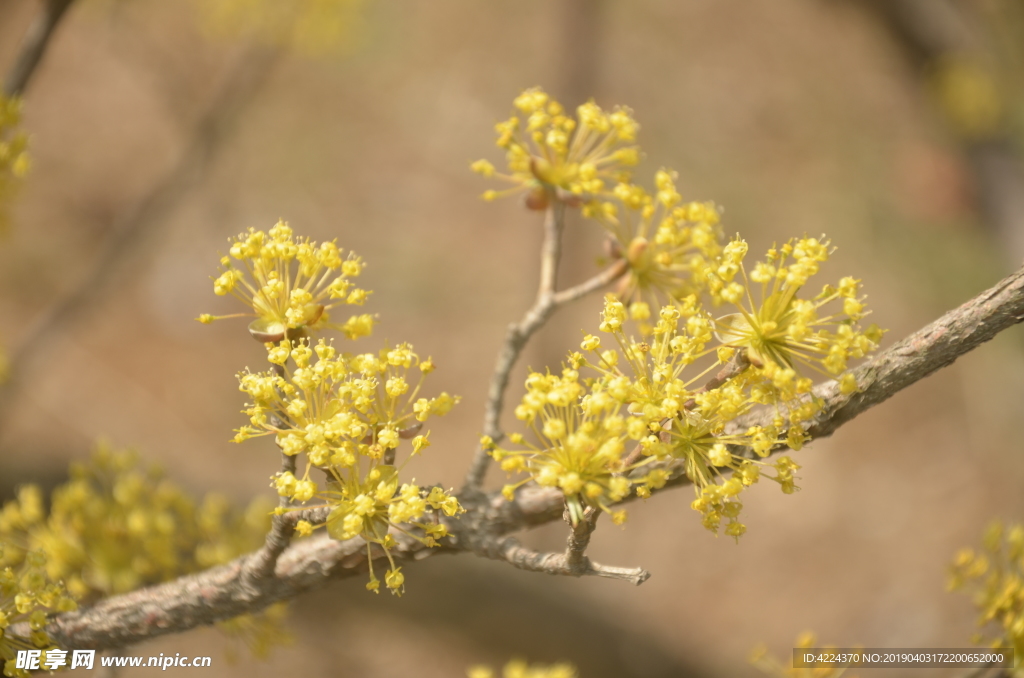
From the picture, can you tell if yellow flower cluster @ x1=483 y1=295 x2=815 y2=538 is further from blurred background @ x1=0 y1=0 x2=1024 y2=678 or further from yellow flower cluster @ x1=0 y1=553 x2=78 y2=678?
blurred background @ x1=0 y1=0 x2=1024 y2=678

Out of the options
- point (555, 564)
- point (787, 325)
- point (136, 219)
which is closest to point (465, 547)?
point (555, 564)

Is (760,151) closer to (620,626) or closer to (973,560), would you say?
(620,626)

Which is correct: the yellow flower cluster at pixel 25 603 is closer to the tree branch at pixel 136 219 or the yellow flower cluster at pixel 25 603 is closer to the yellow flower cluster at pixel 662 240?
the yellow flower cluster at pixel 662 240

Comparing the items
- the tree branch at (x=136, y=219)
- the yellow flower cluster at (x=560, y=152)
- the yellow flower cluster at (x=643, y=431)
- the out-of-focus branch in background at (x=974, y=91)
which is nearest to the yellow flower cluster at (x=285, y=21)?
the tree branch at (x=136, y=219)

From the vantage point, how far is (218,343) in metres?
5.61

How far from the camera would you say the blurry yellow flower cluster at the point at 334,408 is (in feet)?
4.22

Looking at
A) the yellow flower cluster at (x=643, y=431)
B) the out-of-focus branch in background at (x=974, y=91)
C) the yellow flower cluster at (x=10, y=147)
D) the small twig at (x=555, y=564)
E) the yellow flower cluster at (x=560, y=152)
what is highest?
the out-of-focus branch in background at (x=974, y=91)

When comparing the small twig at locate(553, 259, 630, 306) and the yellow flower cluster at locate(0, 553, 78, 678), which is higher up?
the small twig at locate(553, 259, 630, 306)

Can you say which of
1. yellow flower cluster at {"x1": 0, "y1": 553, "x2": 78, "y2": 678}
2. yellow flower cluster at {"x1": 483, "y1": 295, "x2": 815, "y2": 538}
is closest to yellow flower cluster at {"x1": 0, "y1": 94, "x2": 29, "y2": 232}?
yellow flower cluster at {"x1": 0, "y1": 553, "x2": 78, "y2": 678}

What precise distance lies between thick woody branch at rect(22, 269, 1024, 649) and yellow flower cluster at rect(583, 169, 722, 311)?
1.36 feet

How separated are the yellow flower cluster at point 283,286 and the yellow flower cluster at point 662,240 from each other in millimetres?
663

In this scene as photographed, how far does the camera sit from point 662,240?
1681 millimetres

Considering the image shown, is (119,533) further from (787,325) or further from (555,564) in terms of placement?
(787,325)

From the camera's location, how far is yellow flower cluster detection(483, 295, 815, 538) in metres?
1.23
